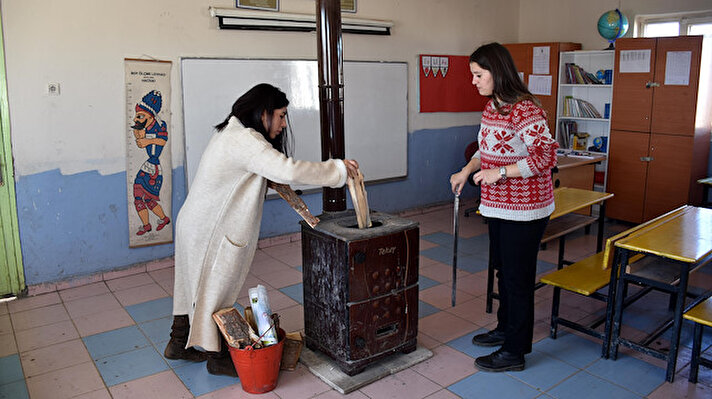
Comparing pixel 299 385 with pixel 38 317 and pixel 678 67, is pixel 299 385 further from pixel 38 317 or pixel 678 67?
pixel 678 67

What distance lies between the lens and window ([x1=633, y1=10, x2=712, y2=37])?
554cm

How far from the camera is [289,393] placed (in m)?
2.77

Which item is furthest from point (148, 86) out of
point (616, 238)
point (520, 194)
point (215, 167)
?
point (616, 238)

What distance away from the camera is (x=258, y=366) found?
2.69 m

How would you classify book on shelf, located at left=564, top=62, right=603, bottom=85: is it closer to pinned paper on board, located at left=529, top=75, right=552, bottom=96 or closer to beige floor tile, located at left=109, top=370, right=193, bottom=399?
pinned paper on board, located at left=529, top=75, right=552, bottom=96

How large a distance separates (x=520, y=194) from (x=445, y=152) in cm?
396

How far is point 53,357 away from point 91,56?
2179 millimetres

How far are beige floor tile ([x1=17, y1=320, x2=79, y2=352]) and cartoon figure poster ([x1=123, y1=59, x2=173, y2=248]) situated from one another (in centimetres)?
104

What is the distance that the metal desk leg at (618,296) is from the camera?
9.46 feet

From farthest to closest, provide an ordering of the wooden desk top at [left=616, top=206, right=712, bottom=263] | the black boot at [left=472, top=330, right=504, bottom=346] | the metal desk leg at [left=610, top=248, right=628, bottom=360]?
the black boot at [left=472, top=330, right=504, bottom=346], the metal desk leg at [left=610, top=248, right=628, bottom=360], the wooden desk top at [left=616, top=206, right=712, bottom=263]

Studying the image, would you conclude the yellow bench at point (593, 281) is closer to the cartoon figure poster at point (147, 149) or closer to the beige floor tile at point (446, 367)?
the beige floor tile at point (446, 367)

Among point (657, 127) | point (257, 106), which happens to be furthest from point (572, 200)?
point (257, 106)

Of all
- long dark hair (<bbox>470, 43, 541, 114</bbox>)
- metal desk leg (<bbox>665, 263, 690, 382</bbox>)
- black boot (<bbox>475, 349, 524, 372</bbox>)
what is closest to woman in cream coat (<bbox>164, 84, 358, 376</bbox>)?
long dark hair (<bbox>470, 43, 541, 114</bbox>)

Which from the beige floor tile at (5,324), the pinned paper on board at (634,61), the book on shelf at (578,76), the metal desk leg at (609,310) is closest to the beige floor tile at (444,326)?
the metal desk leg at (609,310)
